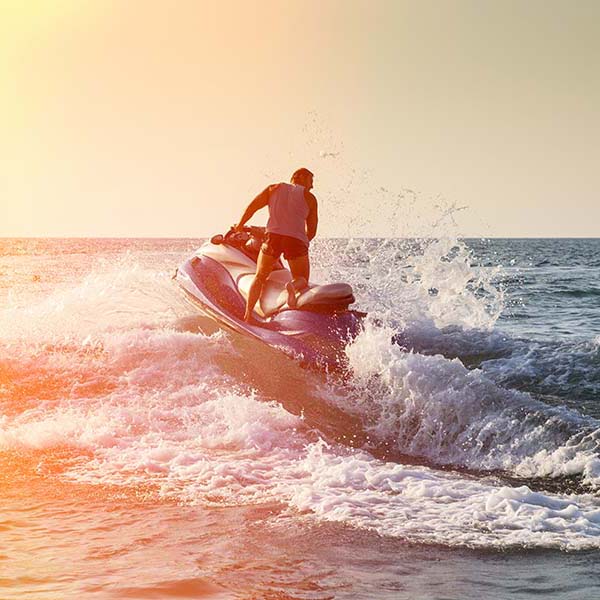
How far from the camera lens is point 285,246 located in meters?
9.77

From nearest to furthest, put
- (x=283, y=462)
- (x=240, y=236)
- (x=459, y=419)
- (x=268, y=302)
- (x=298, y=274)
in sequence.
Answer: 1. (x=283, y=462)
2. (x=459, y=419)
3. (x=298, y=274)
4. (x=268, y=302)
5. (x=240, y=236)

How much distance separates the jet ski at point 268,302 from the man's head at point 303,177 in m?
1.15

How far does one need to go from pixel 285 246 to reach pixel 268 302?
738mm

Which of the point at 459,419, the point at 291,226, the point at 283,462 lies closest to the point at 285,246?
the point at 291,226

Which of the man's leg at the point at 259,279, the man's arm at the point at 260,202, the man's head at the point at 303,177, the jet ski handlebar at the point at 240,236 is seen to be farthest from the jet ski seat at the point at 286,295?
the man's head at the point at 303,177

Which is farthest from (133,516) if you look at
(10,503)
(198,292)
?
(198,292)

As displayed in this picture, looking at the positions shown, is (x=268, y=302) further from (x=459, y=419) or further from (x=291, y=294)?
(x=459, y=419)

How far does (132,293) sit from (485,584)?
11.3 metres

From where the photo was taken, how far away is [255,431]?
8.01 m

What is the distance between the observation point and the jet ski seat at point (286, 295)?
29.9 feet

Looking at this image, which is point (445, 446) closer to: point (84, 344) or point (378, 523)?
point (378, 523)

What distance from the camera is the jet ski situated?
9.09 metres

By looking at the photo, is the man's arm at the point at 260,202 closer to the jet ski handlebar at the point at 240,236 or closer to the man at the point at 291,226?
the man at the point at 291,226

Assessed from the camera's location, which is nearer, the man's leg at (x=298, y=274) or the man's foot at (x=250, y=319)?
the man's leg at (x=298, y=274)
